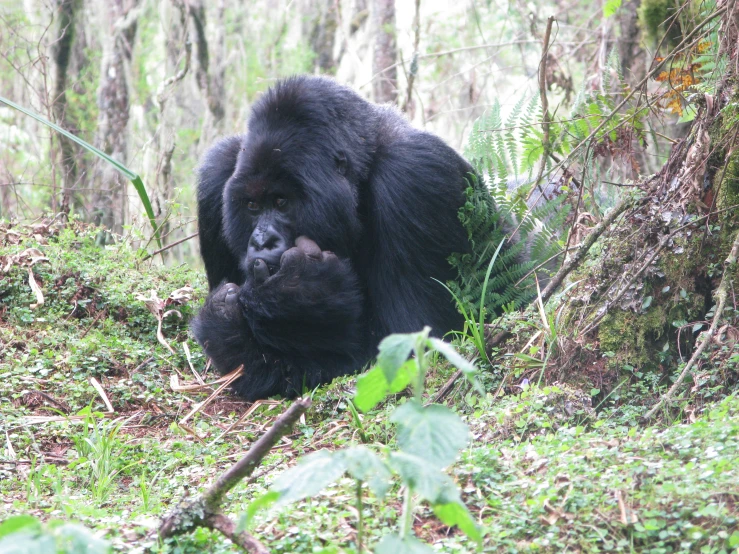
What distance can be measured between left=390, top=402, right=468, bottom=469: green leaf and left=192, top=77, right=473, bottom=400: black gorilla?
233cm

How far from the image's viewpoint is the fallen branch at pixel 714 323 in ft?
8.33

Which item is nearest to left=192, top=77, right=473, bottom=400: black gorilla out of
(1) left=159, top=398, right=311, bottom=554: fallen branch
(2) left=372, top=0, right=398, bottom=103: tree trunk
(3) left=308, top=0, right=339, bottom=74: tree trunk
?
(1) left=159, top=398, right=311, bottom=554: fallen branch

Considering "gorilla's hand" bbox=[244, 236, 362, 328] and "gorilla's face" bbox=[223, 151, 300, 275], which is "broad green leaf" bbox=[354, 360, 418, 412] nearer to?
"gorilla's hand" bbox=[244, 236, 362, 328]

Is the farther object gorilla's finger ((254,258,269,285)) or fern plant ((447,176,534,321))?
gorilla's finger ((254,258,269,285))

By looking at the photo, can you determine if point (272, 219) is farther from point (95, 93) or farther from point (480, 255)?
point (95, 93)

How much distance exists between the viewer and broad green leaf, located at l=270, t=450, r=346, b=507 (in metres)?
1.34

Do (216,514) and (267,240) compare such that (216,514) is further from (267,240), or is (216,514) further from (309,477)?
(267,240)

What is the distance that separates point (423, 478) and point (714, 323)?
1.64 meters

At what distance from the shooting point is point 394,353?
1.48m

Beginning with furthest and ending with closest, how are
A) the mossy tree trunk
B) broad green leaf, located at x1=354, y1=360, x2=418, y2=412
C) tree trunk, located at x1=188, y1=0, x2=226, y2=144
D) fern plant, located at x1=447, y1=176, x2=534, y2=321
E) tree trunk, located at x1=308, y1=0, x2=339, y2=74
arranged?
tree trunk, located at x1=308, y1=0, x2=339, y2=74 < tree trunk, located at x1=188, y1=0, x2=226, y2=144 < fern plant, located at x1=447, y1=176, x2=534, y2=321 < the mossy tree trunk < broad green leaf, located at x1=354, y1=360, x2=418, y2=412

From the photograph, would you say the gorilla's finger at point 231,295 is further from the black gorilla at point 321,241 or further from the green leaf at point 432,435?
the green leaf at point 432,435

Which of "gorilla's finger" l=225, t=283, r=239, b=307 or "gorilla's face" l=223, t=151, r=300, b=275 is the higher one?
"gorilla's face" l=223, t=151, r=300, b=275

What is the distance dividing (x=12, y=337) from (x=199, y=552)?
2409mm

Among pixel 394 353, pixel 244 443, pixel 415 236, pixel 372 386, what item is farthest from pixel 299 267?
pixel 394 353
